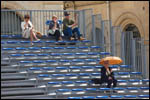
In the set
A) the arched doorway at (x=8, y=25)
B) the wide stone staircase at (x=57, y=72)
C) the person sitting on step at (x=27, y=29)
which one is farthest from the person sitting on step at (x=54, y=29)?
the arched doorway at (x=8, y=25)

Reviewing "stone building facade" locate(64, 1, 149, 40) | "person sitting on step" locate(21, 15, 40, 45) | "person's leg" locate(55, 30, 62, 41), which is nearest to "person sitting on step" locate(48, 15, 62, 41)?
"person's leg" locate(55, 30, 62, 41)

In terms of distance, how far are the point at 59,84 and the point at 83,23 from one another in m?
4.92

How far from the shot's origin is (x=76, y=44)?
2748cm

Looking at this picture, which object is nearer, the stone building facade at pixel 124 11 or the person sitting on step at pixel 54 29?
the person sitting on step at pixel 54 29

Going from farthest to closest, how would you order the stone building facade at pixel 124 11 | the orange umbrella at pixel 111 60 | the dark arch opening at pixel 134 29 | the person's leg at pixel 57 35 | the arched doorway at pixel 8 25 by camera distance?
the dark arch opening at pixel 134 29
the stone building facade at pixel 124 11
the arched doorway at pixel 8 25
the person's leg at pixel 57 35
the orange umbrella at pixel 111 60

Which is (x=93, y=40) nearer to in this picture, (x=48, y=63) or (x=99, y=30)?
(x=99, y=30)

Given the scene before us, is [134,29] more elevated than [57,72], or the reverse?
[134,29]

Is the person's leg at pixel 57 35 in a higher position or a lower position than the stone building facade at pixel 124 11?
lower

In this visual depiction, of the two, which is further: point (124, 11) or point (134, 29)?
point (124, 11)

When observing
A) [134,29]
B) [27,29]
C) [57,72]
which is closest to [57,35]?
[27,29]

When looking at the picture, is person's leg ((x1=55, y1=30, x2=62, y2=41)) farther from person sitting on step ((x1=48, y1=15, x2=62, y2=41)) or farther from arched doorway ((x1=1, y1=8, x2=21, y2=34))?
arched doorway ((x1=1, y1=8, x2=21, y2=34))

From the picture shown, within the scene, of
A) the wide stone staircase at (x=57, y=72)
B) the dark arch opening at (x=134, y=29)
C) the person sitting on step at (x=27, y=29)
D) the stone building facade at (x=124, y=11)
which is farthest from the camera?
the dark arch opening at (x=134, y=29)

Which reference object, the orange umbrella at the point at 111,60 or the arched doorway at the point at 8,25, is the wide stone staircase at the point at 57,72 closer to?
the orange umbrella at the point at 111,60

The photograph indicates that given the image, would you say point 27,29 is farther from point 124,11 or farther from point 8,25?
point 124,11
